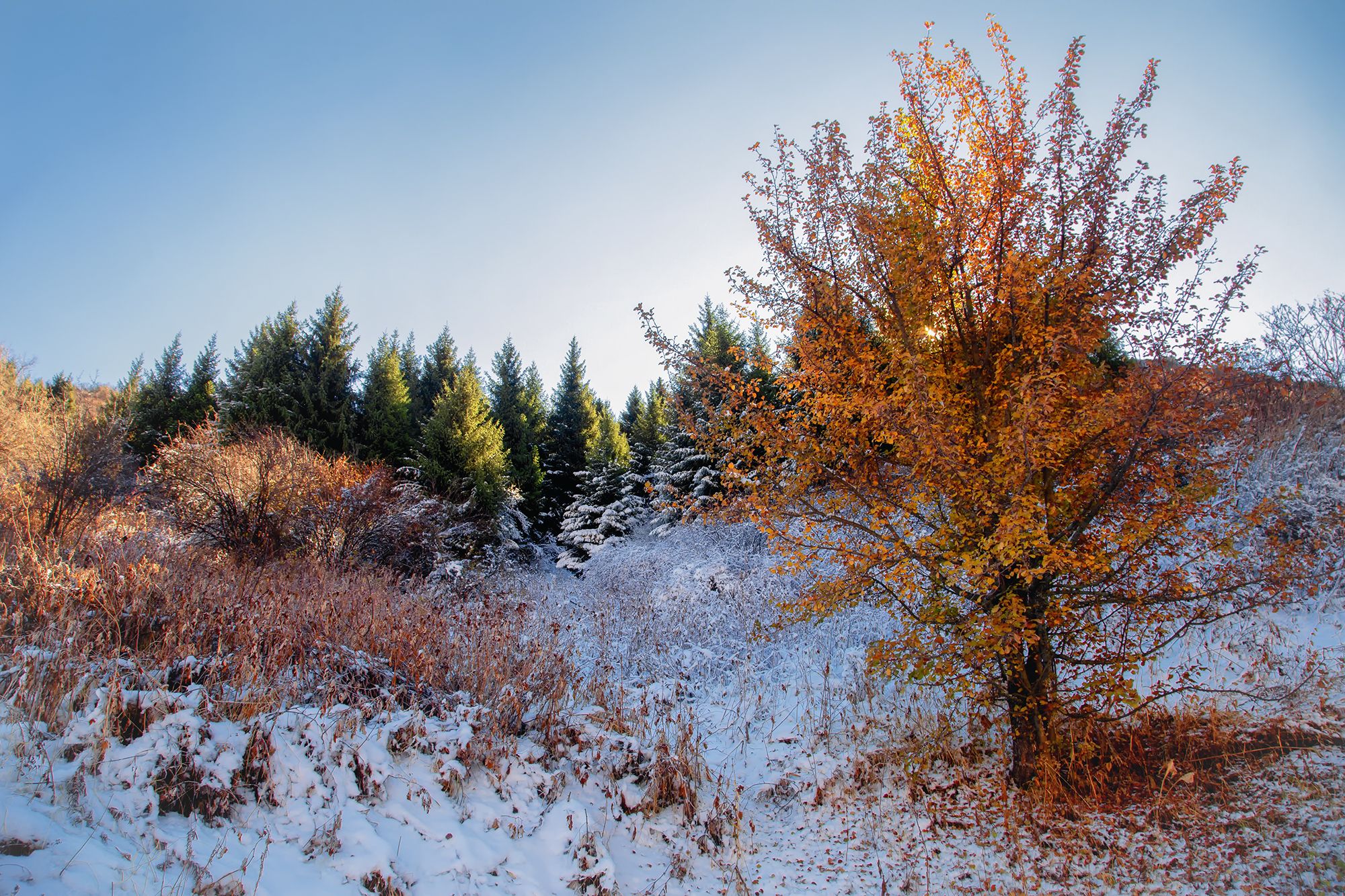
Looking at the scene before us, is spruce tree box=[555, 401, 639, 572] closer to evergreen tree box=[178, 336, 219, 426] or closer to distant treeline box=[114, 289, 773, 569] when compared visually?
distant treeline box=[114, 289, 773, 569]

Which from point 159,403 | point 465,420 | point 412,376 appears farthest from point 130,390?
point 465,420

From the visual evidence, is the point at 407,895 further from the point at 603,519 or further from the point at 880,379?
the point at 603,519

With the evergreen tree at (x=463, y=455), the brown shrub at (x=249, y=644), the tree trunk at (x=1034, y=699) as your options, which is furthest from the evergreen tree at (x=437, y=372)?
the tree trunk at (x=1034, y=699)

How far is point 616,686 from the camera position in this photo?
671 centimetres

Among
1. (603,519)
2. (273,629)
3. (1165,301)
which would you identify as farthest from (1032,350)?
(603,519)

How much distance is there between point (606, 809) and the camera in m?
4.38

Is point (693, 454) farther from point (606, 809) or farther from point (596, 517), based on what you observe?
point (606, 809)

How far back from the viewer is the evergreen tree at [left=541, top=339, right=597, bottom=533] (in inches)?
958

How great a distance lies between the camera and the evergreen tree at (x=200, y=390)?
2636 cm

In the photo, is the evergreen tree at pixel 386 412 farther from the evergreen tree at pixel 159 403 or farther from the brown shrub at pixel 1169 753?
the brown shrub at pixel 1169 753

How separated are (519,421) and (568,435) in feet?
8.54

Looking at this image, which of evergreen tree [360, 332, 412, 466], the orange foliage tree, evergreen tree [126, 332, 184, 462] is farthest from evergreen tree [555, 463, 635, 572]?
evergreen tree [126, 332, 184, 462]

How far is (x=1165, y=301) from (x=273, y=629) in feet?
23.8

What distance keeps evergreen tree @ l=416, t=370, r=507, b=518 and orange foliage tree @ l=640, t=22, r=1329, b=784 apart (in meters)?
13.7
